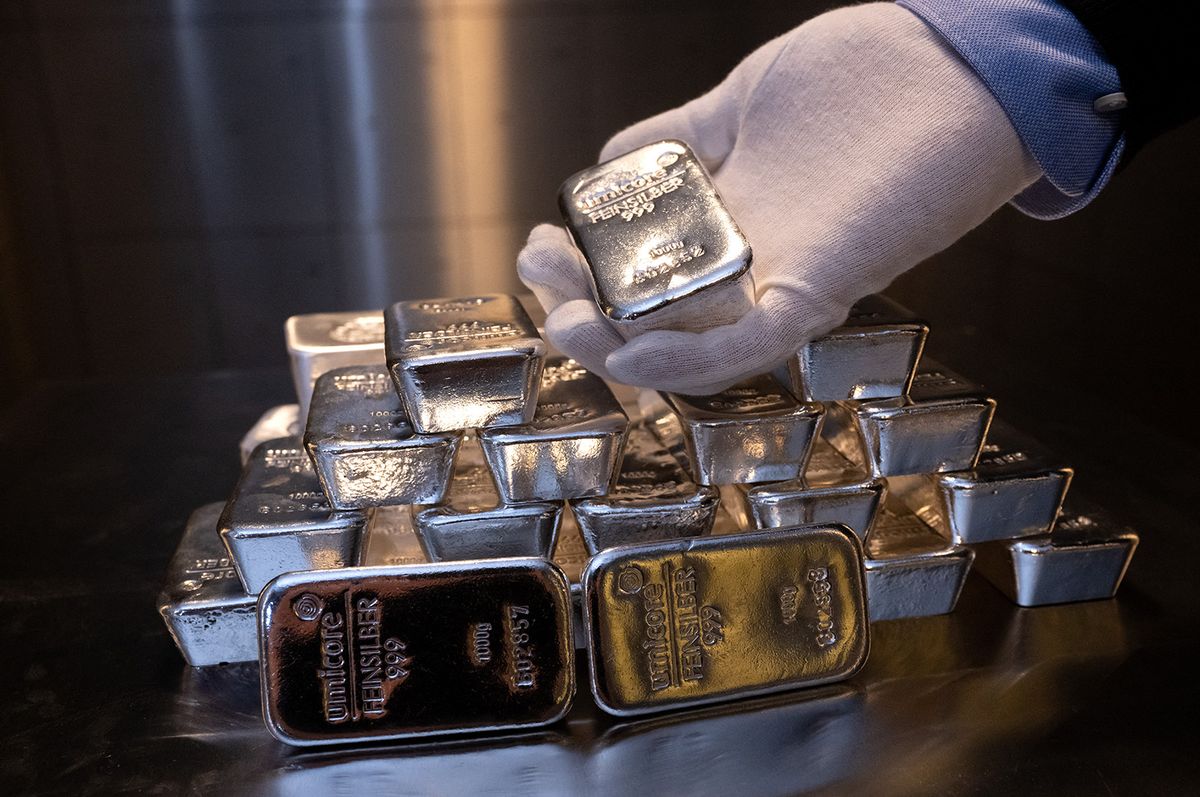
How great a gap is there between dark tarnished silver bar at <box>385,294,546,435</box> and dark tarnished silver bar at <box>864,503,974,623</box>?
43 centimetres

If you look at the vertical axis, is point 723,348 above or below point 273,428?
above

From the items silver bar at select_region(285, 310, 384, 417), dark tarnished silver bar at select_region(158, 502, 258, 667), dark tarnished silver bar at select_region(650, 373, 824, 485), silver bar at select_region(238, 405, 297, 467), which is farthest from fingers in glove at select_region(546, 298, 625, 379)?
silver bar at select_region(238, 405, 297, 467)

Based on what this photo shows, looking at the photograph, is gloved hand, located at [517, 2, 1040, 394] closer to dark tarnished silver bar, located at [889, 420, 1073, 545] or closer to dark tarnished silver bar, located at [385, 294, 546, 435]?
dark tarnished silver bar, located at [385, 294, 546, 435]

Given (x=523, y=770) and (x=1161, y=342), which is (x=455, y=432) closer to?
(x=523, y=770)

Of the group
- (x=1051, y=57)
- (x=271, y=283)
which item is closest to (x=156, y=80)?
(x=271, y=283)

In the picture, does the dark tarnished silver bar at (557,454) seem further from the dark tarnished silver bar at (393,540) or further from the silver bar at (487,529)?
the dark tarnished silver bar at (393,540)

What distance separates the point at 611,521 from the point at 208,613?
448mm

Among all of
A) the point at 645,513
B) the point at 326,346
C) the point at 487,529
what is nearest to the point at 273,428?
the point at 326,346

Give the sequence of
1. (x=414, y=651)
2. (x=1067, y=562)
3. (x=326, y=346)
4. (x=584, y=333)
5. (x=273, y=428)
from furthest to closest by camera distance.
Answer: (x=273, y=428) → (x=326, y=346) → (x=1067, y=562) → (x=584, y=333) → (x=414, y=651)

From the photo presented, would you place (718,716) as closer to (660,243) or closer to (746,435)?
(746,435)

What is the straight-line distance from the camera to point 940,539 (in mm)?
1250

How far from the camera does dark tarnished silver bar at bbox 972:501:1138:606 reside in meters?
1.23

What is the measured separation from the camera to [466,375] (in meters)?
1.08

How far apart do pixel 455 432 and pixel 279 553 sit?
0.23 meters
